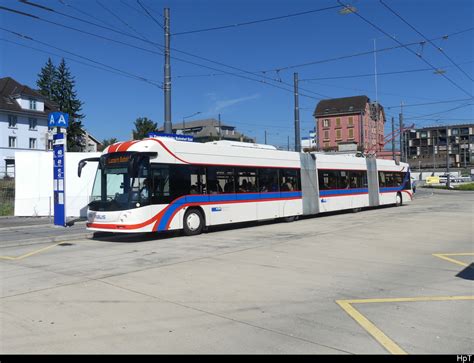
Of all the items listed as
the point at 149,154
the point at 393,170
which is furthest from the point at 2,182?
the point at 393,170

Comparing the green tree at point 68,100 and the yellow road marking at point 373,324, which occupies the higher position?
the green tree at point 68,100

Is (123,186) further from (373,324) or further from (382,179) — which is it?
(382,179)

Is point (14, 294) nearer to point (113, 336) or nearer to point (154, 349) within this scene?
point (113, 336)

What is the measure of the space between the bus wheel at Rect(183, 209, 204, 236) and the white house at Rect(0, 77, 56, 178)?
1838 inches

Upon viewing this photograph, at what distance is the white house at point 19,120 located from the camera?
188ft

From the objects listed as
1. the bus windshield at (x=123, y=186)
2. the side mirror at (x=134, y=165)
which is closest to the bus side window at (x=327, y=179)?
the bus windshield at (x=123, y=186)

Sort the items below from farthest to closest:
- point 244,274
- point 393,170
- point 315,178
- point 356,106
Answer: point 356,106 → point 393,170 → point 315,178 → point 244,274

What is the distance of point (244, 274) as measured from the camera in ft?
28.0

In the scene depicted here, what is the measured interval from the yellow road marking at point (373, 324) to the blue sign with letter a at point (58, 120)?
594 inches

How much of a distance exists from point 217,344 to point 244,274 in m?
3.78

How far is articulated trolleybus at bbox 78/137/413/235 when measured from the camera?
13.8m

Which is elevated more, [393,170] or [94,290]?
[393,170]

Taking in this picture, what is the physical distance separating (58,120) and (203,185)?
6.97m

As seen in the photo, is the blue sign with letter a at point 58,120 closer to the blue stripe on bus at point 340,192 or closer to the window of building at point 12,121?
the blue stripe on bus at point 340,192
